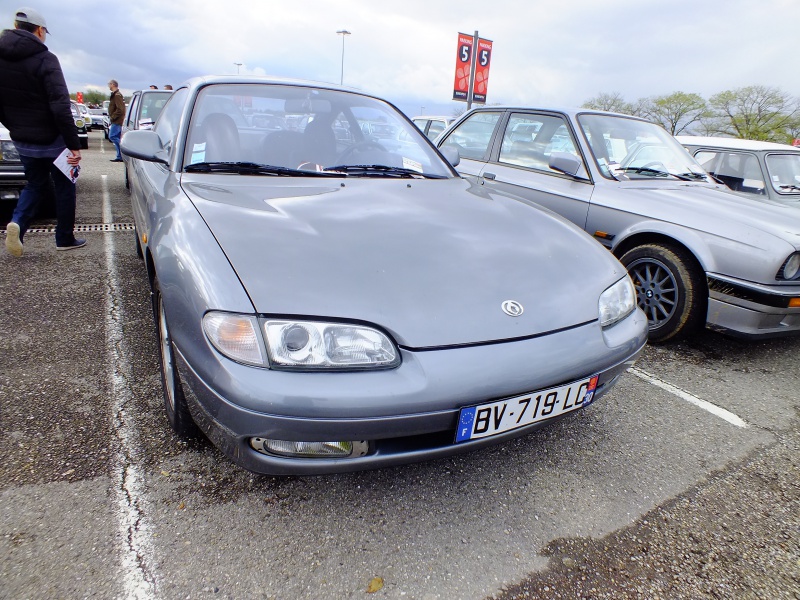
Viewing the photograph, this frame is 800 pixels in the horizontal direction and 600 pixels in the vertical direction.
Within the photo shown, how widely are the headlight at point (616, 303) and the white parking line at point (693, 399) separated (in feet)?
3.24

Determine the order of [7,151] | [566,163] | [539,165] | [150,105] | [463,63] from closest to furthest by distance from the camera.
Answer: [566,163], [539,165], [7,151], [150,105], [463,63]

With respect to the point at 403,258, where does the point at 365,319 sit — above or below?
below

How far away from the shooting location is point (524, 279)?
1.61 m

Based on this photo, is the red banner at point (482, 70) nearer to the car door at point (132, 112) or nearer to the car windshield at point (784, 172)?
the car door at point (132, 112)

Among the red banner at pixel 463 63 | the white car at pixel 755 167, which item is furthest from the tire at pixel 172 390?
the red banner at pixel 463 63

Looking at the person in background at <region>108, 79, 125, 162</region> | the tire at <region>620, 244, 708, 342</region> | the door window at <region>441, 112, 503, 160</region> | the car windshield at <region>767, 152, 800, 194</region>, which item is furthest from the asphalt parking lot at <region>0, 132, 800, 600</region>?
the person in background at <region>108, 79, 125, 162</region>

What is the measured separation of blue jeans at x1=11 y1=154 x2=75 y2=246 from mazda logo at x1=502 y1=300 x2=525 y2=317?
413 centimetres

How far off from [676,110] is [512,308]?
44.8 metres

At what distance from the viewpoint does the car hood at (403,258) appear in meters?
1.36

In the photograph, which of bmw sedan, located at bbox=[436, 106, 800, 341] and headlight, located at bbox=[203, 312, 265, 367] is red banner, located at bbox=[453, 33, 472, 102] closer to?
bmw sedan, located at bbox=[436, 106, 800, 341]

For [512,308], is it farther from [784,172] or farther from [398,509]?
[784,172]

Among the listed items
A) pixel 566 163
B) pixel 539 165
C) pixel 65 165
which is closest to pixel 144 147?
pixel 65 165

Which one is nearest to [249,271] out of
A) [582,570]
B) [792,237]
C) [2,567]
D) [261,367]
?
[261,367]

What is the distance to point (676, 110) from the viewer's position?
125 ft
